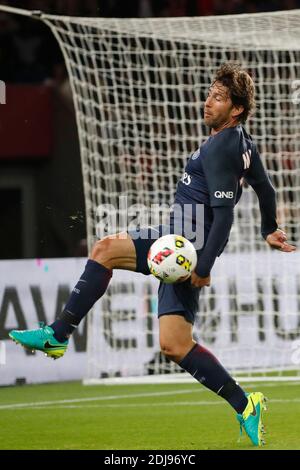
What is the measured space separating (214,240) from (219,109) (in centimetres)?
75

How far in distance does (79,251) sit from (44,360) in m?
2.41

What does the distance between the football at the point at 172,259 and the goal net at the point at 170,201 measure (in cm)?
392

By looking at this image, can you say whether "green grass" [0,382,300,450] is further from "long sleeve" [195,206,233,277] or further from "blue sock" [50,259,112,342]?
"long sleeve" [195,206,233,277]

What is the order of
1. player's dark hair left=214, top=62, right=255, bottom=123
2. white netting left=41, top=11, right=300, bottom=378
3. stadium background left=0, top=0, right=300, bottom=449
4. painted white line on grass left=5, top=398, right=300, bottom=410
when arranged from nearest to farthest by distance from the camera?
player's dark hair left=214, top=62, right=255, bottom=123 < painted white line on grass left=5, top=398, right=300, bottom=410 < white netting left=41, top=11, right=300, bottom=378 < stadium background left=0, top=0, right=300, bottom=449

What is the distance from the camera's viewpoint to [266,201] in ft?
22.7

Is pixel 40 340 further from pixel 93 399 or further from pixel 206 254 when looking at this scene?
pixel 93 399

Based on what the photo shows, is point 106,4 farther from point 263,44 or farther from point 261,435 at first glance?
point 261,435

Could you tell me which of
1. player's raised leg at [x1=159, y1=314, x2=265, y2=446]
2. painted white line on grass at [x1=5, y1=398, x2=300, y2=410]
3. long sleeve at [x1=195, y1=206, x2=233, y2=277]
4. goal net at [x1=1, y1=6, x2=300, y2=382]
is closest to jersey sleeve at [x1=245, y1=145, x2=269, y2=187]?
long sleeve at [x1=195, y1=206, x2=233, y2=277]

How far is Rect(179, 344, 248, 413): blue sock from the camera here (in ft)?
21.2

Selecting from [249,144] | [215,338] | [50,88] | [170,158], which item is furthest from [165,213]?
[249,144]

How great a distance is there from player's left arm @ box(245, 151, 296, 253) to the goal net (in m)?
3.57

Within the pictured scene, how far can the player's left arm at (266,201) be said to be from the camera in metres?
6.76

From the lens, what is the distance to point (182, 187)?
6754 mm

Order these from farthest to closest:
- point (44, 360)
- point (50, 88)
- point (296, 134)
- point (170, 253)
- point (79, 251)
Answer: point (50, 88), point (79, 251), point (296, 134), point (44, 360), point (170, 253)
